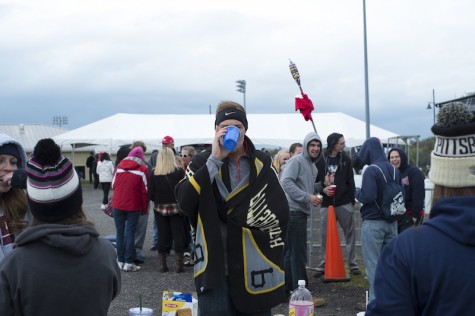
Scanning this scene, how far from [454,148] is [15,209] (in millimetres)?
2176

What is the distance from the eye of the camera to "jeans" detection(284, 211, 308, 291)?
6480 millimetres

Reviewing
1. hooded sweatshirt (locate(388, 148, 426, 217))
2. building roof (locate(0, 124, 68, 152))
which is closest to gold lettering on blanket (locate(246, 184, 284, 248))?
hooded sweatshirt (locate(388, 148, 426, 217))

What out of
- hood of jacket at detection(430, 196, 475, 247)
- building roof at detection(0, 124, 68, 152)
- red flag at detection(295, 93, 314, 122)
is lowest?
hood of jacket at detection(430, 196, 475, 247)

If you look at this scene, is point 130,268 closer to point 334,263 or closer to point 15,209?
point 334,263

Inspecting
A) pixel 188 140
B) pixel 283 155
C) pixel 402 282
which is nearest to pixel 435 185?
pixel 402 282

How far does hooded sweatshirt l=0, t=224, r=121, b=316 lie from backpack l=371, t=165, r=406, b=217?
4363 millimetres

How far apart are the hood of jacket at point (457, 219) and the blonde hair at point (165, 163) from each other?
6686mm

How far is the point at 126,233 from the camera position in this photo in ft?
27.1

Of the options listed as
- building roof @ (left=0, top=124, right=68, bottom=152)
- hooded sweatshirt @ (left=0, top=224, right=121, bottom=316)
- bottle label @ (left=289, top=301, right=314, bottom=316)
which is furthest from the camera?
building roof @ (left=0, top=124, right=68, bottom=152)

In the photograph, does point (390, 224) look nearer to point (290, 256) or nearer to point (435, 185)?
point (290, 256)

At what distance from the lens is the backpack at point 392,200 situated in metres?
5.93

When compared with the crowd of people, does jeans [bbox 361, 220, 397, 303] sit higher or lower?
lower

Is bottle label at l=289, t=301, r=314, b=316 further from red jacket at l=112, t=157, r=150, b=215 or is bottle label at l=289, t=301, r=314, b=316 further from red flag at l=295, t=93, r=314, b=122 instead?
red jacket at l=112, t=157, r=150, b=215

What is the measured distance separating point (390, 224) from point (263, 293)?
10.9ft
